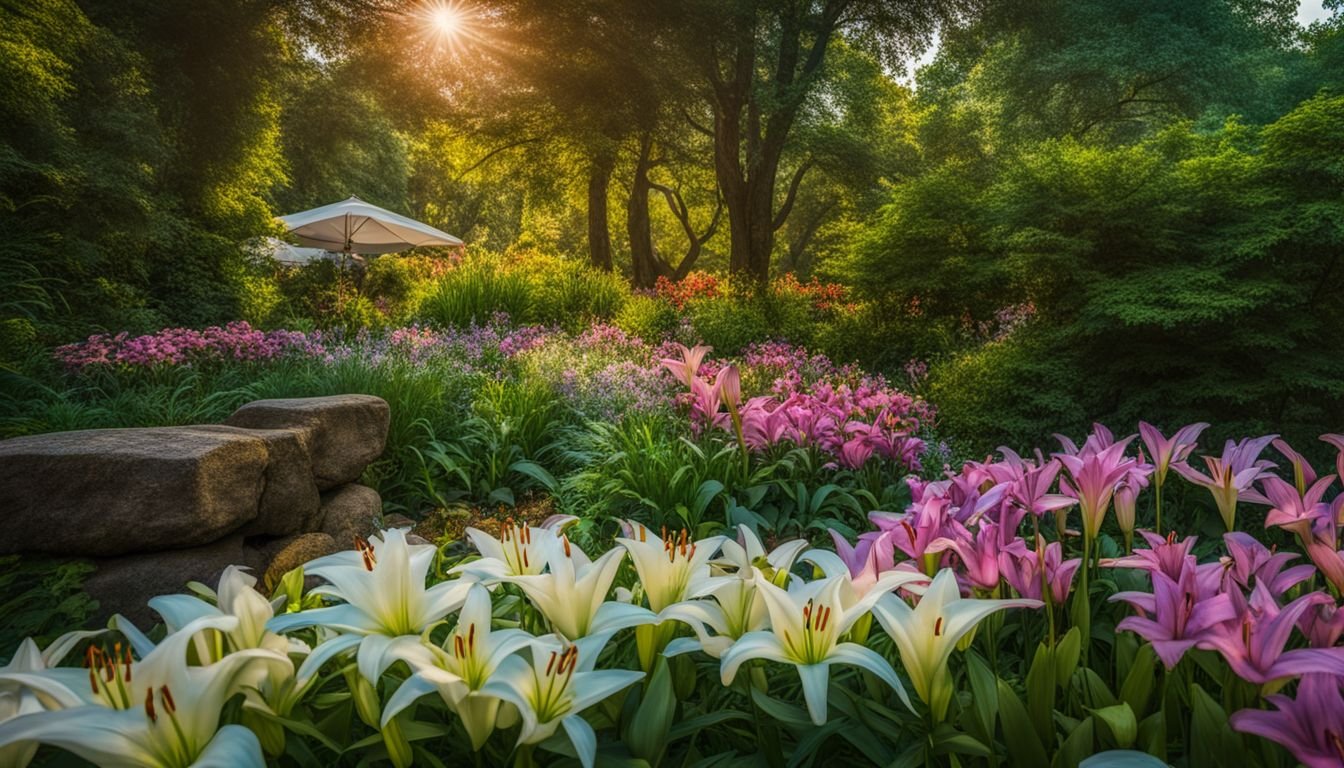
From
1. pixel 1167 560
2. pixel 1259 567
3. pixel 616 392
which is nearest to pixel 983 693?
pixel 1167 560

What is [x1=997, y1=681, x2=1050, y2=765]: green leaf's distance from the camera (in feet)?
2.97

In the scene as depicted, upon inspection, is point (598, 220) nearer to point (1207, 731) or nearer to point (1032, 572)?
point (1032, 572)

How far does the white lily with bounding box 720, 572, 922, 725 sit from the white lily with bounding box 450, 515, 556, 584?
0.38m

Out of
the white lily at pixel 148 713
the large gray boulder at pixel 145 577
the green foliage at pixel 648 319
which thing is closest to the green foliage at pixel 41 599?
the large gray boulder at pixel 145 577

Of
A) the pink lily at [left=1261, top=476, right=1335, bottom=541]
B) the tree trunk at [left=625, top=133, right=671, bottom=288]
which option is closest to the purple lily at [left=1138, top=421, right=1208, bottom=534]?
the pink lily at [left=1261, top=476, right=1335, bottom=541]

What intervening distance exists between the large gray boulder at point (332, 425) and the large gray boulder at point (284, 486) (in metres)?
0.17

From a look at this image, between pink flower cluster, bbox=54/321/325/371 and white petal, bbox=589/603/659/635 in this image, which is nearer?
white petal, bbox=589/603/659/635

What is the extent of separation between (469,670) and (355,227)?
17.2 metres

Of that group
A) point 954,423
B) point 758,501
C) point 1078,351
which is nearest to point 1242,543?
point 758,501

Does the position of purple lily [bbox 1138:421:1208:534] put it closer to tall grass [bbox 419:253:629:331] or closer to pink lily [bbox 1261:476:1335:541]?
pink lily [bbox 1261:476:1335:541]

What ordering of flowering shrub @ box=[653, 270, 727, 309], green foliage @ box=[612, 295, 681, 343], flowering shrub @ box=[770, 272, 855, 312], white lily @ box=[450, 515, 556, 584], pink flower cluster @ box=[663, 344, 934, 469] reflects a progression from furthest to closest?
flowering shrub @ box=[653, 270, 727, 309] → flowering shrub @ box=[770, 272, 855, 312] → green foliage @ box=[612, 295, 681, 343] → pink flower cluster @ box=[663, 344, 934, 469] → white lily @ box=[450, 515, 556, 584]

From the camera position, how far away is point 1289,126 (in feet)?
19.1

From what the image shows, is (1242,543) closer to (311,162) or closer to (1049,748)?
(1049,748)

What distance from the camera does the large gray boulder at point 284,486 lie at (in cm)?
348
